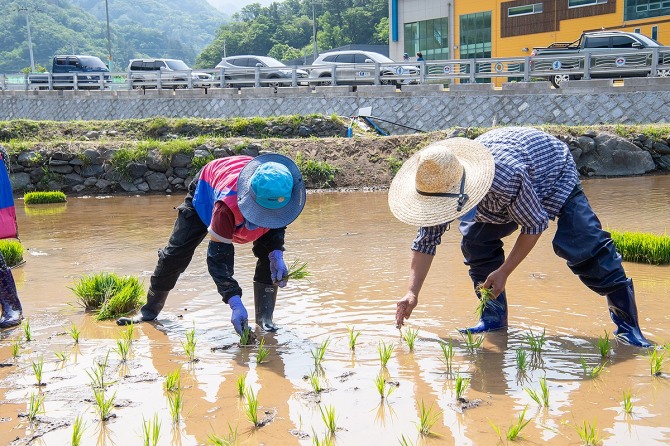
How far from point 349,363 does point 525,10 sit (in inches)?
1162

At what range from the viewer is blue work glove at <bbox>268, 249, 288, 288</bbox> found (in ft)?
14.6

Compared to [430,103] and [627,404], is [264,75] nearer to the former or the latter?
[430,103]

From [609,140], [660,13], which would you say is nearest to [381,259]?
[609,140]

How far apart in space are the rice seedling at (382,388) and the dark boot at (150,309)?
1.97 m

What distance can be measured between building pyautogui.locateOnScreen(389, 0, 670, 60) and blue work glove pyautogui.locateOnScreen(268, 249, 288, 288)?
26187 mm

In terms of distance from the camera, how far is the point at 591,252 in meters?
3.99

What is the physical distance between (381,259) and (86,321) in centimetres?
303

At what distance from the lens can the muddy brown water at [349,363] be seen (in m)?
3.25

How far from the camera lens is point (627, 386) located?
360cm

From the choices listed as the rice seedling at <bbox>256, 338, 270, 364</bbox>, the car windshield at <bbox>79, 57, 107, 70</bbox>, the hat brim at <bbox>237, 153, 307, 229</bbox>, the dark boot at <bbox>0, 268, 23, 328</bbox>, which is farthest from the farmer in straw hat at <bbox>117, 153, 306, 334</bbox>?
the car windshield at <bbox>79, 57, 107, 70</bbox>

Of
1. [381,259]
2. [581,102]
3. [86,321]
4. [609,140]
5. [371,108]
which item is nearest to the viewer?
[86,321]

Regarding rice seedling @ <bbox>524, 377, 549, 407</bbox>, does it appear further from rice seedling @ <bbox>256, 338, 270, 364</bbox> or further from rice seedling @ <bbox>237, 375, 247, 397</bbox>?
rice seedling @ <bbox>256, 338, 270, 364</bbox>

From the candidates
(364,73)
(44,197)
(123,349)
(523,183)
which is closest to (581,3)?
(364,73)

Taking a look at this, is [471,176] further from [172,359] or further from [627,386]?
[172,359]
